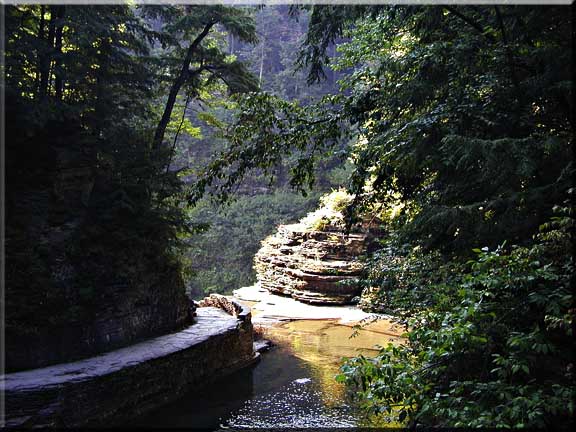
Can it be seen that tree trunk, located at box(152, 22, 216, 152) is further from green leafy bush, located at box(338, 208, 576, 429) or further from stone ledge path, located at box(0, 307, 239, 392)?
green leafy bush, located at box(338, 208, 576, 429)

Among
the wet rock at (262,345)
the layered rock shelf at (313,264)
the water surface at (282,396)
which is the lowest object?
the water surface at (282,396)

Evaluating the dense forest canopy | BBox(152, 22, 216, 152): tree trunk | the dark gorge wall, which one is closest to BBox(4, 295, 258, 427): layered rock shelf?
the dark gorge wall

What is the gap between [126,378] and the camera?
23.6 ft

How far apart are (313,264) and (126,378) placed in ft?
34.5

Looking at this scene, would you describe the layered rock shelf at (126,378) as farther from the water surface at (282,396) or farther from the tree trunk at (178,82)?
the tree trunk at (178,82)

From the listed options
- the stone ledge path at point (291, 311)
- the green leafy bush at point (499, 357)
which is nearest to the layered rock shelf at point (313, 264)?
the stone ledge path at point (291, 311)

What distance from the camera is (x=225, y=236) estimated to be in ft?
104

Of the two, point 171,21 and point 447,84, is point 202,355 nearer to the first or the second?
point 447,84

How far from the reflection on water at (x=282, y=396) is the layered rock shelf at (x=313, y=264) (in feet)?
13.4

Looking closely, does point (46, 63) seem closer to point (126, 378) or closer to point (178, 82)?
point (178, 82)

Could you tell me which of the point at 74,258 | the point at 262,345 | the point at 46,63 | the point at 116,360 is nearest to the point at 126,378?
the point at 116,360

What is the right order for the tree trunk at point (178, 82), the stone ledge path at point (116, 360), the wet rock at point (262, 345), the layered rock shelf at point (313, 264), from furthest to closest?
the layered rock shelf at point (313, 264) → the wet rock at point (262, 345) → the tree trunk at point (178, 82) → the stone ledge path at point (116, 360)

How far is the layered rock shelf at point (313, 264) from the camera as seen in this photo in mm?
16422

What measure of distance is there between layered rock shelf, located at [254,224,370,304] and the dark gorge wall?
773 centimetres
